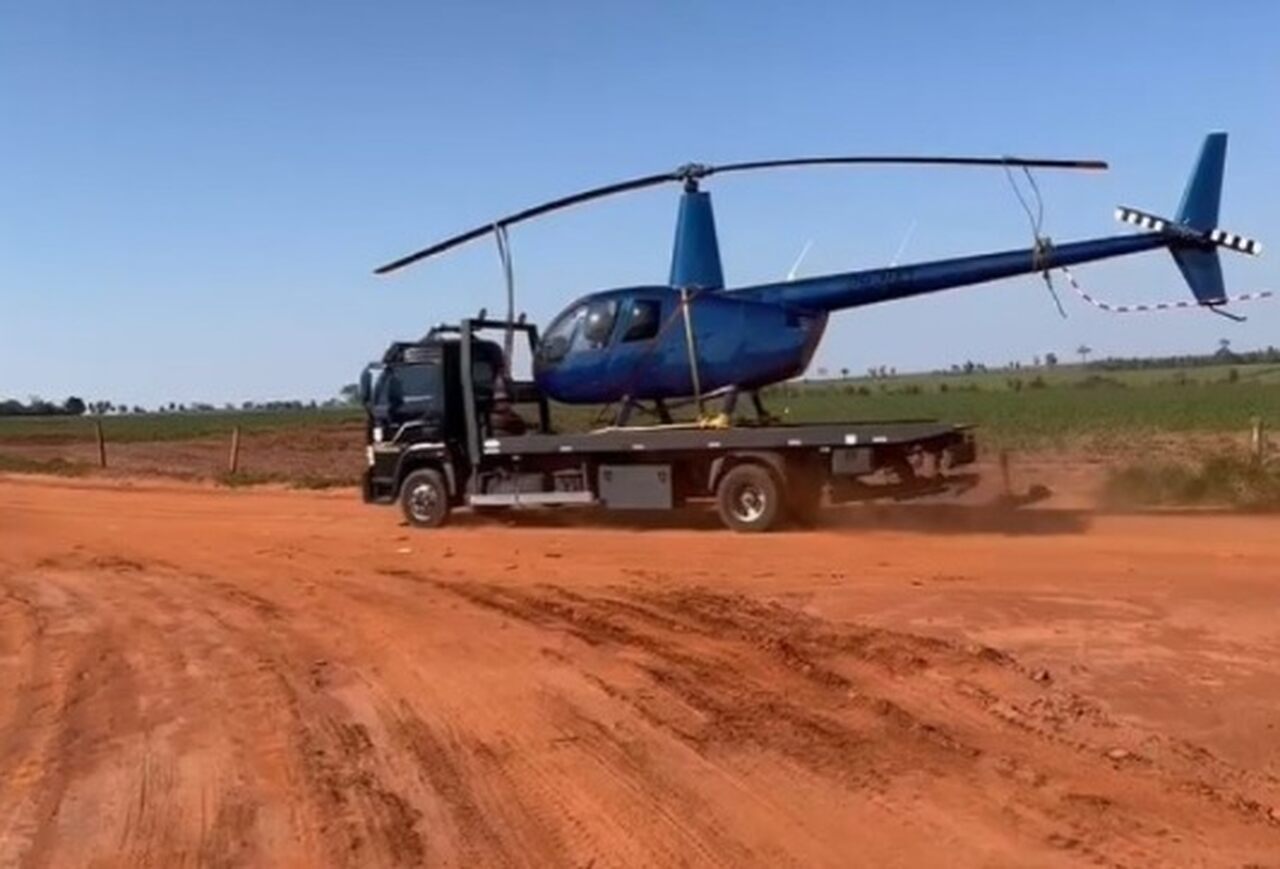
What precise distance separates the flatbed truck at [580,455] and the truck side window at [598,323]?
1058 millimetres

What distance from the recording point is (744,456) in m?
17.9

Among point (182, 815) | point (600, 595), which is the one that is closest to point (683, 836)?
point (182, 815)

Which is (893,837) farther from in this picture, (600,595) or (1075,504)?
(1075,504)

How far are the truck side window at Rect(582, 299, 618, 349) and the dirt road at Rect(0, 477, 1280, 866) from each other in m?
4.62

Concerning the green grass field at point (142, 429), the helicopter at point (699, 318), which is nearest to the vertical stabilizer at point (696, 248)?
the helicopter at point (699, 318)

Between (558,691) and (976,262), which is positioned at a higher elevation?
(976,262)

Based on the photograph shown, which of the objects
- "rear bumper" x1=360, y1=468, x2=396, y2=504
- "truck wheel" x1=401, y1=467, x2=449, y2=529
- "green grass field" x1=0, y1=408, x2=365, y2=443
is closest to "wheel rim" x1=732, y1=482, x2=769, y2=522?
"truck wheel" x1=401, y1=467, x2=449, y2=529

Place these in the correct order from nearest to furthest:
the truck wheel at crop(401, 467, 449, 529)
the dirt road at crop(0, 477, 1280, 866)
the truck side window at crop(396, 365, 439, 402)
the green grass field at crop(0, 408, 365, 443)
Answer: the dirt road at crop(0, 477, 1280, 866)
the truck side window at crop(396, 365, 439, 402)
the truck wheel at crop(401, 467, 449, 529)
the green grass field at crop(0, 408, 365, 443)

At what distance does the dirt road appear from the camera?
5965 mm

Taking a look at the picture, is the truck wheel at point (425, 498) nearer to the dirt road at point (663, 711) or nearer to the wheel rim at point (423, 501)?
the wheel rim at point (423, 501)

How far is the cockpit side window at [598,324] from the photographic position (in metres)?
19.2

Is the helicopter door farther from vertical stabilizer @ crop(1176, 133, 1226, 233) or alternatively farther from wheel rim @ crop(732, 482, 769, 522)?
vertical stabilizer @ crop(1176, 133, 1226, 233)

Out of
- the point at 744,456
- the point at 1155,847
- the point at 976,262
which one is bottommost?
the point at 1155,847

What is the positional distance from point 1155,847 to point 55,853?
4.40m
